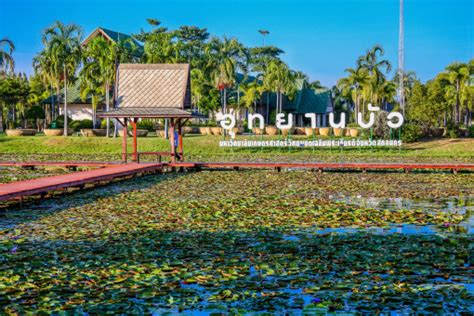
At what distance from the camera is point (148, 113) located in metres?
28.0

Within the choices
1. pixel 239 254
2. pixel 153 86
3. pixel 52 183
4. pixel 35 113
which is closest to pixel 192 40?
pixel 35 113

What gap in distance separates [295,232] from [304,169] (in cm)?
1765

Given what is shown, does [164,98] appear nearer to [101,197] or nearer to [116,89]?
[116,89]

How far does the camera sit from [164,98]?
29.3 metres

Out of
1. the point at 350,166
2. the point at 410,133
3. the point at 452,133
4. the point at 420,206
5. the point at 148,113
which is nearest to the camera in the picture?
the point at 420,206

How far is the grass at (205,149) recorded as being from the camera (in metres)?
37.6

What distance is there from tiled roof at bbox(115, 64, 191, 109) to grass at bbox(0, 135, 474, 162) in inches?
291

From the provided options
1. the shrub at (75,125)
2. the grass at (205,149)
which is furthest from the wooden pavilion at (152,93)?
the shrub at (75,125)

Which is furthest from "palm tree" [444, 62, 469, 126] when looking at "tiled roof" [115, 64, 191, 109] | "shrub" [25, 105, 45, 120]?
"shrub" [25, 105, 45, 120]

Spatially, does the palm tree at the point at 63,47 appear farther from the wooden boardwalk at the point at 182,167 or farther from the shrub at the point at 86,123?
the wooden boardwalk at the point at 182,167

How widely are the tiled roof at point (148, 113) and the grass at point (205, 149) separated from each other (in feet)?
26.9

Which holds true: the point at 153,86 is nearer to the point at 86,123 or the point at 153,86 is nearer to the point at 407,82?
the point at 86,123

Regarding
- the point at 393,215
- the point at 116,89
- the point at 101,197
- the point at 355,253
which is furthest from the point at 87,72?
the point at 355,253

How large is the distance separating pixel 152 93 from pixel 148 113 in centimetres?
181
